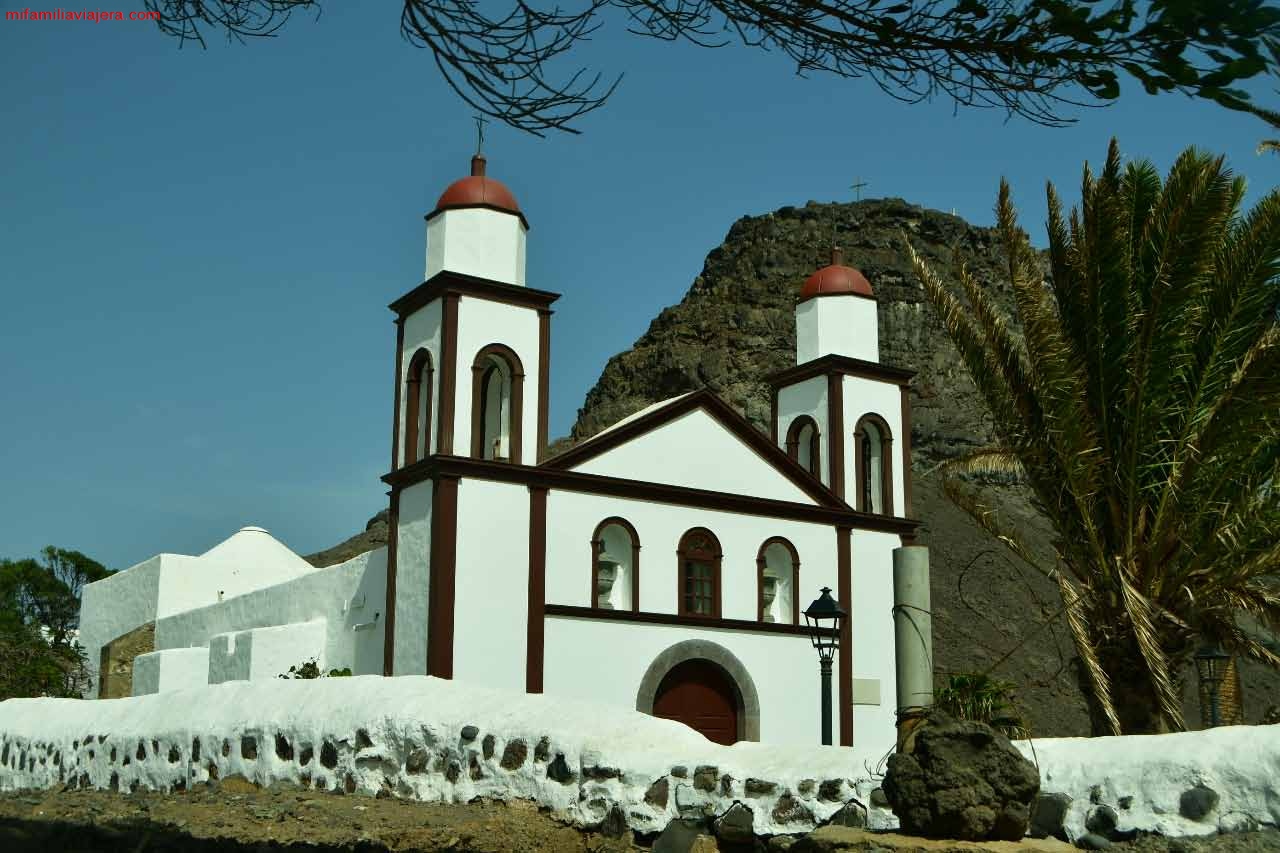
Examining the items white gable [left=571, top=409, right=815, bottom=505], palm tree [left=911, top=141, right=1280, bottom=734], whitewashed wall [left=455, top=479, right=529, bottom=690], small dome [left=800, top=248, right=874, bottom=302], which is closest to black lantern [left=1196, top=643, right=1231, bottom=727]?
palm tree [left=911, top=141, right=1280, bottom=734]

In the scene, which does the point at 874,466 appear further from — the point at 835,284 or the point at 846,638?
the point at 846,638

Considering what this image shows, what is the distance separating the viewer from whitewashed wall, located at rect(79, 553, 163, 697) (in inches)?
1114

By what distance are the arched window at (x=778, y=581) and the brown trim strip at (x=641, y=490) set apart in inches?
21.3

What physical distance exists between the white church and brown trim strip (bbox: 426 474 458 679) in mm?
26

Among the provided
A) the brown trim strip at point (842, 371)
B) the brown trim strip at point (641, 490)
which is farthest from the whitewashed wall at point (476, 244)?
the brown trim strip at point (842, 371)

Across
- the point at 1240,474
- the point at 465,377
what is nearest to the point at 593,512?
the point at 465,377

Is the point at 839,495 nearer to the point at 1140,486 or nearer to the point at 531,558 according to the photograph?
the point at 531,558

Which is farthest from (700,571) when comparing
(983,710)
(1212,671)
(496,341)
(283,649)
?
(983,710)

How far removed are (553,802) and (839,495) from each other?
43.7 feet

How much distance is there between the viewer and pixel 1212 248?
38.7ft

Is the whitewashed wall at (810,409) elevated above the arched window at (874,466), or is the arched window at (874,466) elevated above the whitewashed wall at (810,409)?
the whitewashed wall at (810,409)

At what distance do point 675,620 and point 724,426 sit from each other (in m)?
3.28

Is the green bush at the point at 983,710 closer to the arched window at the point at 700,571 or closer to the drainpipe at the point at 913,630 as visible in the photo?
the drainpipe at the point at 913,630

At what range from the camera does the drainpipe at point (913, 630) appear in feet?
27.0
